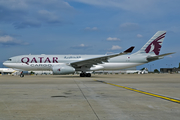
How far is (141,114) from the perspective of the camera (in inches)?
201

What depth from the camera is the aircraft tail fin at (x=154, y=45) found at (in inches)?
1399

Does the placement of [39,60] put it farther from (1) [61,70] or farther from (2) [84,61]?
(2) [84,61]

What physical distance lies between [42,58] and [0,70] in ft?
268

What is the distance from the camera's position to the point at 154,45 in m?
35.5

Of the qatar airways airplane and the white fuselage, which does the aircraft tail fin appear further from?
the white fuselage

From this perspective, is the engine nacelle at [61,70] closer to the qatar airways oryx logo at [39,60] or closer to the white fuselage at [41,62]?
the white fuselage at [41,62]

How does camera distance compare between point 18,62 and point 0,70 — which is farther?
point 0,70

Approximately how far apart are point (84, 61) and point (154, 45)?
14864 mm

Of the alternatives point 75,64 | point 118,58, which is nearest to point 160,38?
point 118,58

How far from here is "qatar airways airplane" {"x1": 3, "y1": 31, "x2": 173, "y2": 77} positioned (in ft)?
93.8

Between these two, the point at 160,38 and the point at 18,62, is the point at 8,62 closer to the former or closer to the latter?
the point at 18,62

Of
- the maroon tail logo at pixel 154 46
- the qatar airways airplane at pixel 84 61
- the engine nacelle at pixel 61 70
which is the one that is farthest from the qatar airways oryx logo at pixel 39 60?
the maroon tail logo at pixel 154 46

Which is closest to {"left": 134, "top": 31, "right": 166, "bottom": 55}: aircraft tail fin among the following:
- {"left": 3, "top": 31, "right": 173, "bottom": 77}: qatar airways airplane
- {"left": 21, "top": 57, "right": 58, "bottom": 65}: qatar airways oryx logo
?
{"left": 3, "top": 31, "right": 173, "bottom": 77}: qatar airways airplane

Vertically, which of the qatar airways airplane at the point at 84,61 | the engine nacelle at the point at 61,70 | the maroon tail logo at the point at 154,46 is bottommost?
the engine nacelle at the point at 61,70
